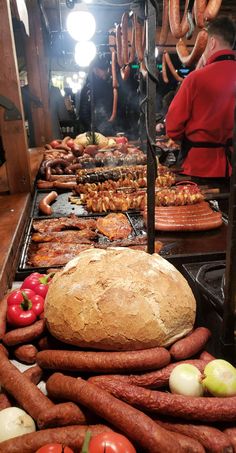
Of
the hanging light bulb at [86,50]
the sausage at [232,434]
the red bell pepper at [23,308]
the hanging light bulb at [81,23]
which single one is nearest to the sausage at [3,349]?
the red bell pepper at [23,308]

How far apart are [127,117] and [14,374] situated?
12.8m

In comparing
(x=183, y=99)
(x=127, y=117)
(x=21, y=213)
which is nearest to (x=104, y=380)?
(x=21, y=213)

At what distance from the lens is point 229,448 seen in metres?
1.39

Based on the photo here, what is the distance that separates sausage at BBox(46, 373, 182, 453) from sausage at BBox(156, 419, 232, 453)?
126 millimetres

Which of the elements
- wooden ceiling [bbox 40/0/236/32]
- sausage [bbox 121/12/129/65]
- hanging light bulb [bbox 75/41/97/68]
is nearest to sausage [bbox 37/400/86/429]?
sausage [bbox 121/12/129/65]

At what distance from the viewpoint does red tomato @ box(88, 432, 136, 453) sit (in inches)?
51.2

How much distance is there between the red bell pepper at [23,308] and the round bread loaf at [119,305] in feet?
0.72

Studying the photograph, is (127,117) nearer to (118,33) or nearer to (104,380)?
(118,33)

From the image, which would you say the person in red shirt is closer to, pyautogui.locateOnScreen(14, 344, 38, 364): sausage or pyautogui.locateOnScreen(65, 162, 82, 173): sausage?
pyautogui.locateOnScreen(65, 162, 82, 173): sausage

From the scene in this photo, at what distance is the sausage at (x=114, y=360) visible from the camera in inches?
64.7

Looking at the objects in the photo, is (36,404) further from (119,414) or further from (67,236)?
(67,236)

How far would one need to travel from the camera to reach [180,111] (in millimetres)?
5383

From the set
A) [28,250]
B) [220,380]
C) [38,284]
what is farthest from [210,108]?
[220,380]

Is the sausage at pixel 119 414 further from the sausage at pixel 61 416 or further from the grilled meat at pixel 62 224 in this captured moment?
the grilled meat at pixel 62 224
